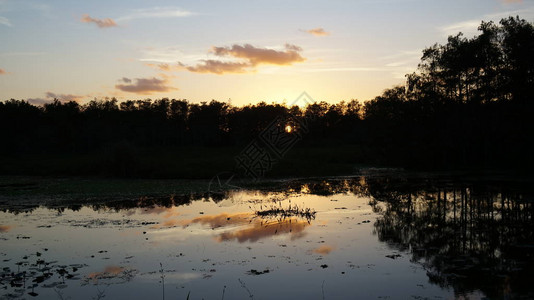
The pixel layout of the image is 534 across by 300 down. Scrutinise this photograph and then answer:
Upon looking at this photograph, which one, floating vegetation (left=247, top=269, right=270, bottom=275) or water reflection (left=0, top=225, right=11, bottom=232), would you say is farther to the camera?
water reflection (left=0, top=225, right=11, bottom=232)

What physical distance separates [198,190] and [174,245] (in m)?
18.7

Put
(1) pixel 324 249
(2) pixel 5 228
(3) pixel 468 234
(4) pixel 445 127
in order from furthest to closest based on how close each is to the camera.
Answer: (4) pixel 445 127
(2) pixel 5 228
(3) pixel 468 234
(1) pixel 324 249

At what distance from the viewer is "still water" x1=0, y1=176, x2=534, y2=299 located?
1123 centimetres

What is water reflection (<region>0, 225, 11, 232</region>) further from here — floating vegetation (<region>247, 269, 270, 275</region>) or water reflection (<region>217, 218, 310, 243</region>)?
floating vegetation (<region>247, 269, 270, 275</region>)

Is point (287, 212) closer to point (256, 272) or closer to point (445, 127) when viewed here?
point (256, 272)

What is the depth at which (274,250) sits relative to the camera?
15148 mm

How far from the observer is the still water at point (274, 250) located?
1123 cm

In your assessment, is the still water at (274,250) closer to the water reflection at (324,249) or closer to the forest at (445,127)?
the water reflection at (324,249)

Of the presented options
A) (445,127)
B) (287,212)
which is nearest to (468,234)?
(287,212)

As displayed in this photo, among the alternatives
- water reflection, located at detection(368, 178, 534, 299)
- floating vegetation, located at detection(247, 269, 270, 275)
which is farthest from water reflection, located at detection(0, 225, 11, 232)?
water reflection, located at detection(368, 178, 534, 299)

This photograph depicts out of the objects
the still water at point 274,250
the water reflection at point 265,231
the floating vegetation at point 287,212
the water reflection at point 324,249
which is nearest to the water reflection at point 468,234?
the still water at point 274,250

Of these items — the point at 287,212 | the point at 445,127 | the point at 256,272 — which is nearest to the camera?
the point at 256,272

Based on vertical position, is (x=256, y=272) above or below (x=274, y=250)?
below

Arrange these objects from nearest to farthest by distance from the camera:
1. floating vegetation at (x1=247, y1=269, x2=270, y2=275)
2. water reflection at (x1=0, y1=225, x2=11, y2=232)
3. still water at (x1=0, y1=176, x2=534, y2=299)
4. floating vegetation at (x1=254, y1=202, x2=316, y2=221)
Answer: still water at (x1=0, y1=176, x2=534, y2=299) < floating vegetation at (x1=247, y1=269, x2=270, y2=275) < water reflection at (x1=0, y1=225, x2=11, y2=232) < floating vegetation at (x1=254, y1=202, x2=316, y2=221)
